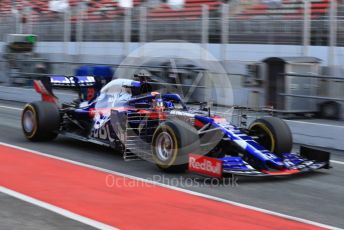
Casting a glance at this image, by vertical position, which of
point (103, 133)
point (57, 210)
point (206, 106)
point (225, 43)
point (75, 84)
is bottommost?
point (57, 210)

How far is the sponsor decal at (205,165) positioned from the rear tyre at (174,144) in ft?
0.65

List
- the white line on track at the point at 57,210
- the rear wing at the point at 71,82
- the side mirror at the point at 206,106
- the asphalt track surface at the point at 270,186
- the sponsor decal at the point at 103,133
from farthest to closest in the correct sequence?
the rear wing at the point at 71,82
the sponsor decal at the point at 103,133
the side mirror at the point at 206,106
the asphalt track surface at the point at 270,186
the white line on track at the point at 57,210

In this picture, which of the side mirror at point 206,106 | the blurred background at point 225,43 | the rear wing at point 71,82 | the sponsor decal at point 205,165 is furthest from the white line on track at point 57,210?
the rear wing at point 71,82

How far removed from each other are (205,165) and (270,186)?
0.87 metres

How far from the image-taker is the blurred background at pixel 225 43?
13.1 meters

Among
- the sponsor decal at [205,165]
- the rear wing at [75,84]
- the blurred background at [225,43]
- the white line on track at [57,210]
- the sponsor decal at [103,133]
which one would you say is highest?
the blurred background at [225,43]

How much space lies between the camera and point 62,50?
20047mm

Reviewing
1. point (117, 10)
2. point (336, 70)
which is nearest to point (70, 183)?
point (336, 70)

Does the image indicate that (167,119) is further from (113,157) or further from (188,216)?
(188,216)

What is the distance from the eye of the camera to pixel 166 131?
7348 mm

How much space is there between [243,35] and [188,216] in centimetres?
1040

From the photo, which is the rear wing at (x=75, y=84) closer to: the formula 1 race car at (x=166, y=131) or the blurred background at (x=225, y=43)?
the formula 1 race car at (x=166, y=131)

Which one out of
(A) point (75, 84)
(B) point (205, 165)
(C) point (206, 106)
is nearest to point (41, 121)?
(A) point (75, 84)

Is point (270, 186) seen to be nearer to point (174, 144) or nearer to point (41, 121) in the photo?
point (174, 144)
